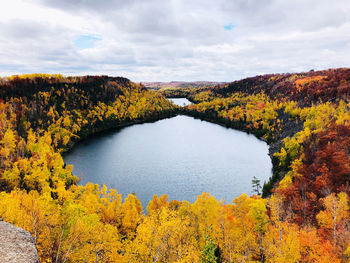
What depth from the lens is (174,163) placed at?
295 ft

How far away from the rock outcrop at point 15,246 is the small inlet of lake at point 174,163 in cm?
4634

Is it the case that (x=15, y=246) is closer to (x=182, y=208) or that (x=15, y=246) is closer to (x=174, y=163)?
(x=182, y=208)

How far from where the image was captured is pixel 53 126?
12238 cm

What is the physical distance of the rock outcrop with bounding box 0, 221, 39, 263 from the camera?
11659mm

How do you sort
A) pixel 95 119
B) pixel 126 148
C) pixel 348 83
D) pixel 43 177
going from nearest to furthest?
pixel 43 177
pixel 126 148
pixel 348 83
pixel 95 119

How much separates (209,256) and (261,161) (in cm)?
7723

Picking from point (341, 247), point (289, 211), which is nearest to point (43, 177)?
point (289, 211)

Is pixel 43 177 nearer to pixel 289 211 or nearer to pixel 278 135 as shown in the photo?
pixel 289 211

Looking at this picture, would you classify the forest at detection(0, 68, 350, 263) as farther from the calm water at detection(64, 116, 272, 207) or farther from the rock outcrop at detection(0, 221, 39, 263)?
the calm water at detection(64, 116, 272, 207)

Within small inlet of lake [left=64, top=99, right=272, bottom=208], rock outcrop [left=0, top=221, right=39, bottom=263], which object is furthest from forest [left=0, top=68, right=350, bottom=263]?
small inlet of lake [left=64, top=99, right=272, bottom=208]

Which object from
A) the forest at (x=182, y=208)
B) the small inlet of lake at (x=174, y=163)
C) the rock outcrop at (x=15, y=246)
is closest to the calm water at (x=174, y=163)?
the small inlet of lake at (x=174, y=163)

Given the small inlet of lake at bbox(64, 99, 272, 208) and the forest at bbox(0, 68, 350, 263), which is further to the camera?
the small inlet of lake at bbox(64, 99, 272, 208)

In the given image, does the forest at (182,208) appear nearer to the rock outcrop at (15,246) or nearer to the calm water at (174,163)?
the rock outcrop at (15,246)

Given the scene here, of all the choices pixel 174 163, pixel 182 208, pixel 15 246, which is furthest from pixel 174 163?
pixel 15 246
